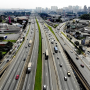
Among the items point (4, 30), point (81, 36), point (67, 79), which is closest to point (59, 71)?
point (67, 79)

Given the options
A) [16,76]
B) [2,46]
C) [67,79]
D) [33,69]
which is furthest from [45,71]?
[2,46]

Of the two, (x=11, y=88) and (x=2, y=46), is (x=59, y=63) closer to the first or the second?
(x=11, y=88)

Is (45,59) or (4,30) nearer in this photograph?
(45,59)

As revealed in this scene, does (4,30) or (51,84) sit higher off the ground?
(4,30)

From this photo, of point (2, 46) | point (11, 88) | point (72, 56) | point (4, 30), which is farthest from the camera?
point (4, 30)

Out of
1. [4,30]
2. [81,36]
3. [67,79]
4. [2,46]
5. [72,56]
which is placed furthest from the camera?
[4,30]

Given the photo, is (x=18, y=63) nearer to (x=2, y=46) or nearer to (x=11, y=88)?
(x=11, y=88)

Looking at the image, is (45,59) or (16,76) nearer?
(16,76)

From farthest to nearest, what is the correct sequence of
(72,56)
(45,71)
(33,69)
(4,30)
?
(4,30) → (72,56) → (33,69) → (45,71)

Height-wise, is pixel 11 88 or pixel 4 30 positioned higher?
pixel 4 30
